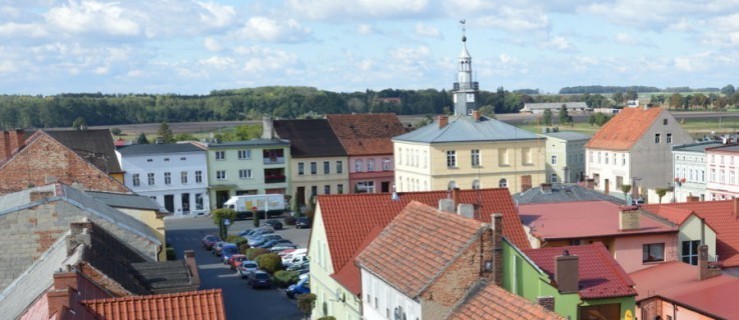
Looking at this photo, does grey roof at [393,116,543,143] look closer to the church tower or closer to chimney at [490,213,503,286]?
the church tower

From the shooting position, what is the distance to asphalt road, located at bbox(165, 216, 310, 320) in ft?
134

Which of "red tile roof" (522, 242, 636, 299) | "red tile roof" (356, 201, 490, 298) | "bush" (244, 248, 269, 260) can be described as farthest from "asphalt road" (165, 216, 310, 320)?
"red tile roof" (356, 201, 490, 298)

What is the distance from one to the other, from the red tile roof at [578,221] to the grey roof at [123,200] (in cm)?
1539

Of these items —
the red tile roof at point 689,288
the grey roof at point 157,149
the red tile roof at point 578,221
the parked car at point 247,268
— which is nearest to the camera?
the red tile roof at point 689,288

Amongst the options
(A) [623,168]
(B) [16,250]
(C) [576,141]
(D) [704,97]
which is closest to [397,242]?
(B) [16,250]

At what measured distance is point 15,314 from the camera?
22.2 metres

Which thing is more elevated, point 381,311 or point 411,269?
point 411,269

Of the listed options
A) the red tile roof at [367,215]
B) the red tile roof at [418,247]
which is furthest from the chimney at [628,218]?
the red tile roof at [418,247]

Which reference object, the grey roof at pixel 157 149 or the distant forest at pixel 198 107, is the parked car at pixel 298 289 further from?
the distant forest at pixel 198 107

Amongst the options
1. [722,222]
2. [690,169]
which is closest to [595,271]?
[722,222]

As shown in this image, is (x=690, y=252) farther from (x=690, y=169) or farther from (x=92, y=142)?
(x=92, y=142)

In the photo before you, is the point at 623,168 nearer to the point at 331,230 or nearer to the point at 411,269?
the point at 331,230

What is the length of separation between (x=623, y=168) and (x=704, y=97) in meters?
108

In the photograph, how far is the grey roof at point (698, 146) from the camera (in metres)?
71.4
